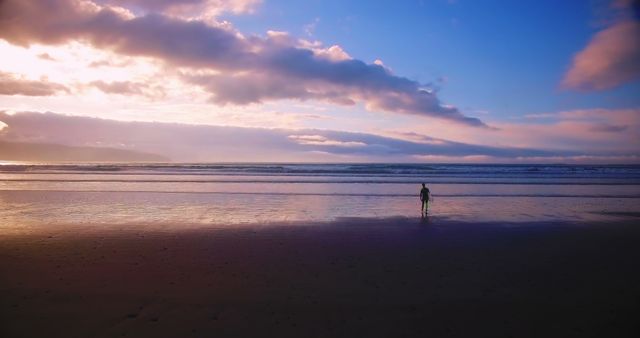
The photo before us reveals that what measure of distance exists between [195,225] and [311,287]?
9265 millimetres

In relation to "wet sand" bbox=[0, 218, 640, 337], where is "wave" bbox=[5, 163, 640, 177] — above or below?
above

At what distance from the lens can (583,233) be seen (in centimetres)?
1525

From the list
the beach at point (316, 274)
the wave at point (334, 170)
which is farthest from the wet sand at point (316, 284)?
the wave at point (334, 170)

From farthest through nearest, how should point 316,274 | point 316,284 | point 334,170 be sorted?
1. point 334,170
2. point 316,274
3. point 316,284

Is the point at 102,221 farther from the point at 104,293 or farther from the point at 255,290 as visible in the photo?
the point at 255,290

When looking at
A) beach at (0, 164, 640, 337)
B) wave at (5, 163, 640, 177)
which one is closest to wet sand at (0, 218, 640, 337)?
beach at (0, 164, 640, 337)

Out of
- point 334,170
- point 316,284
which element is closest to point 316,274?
point 316,284

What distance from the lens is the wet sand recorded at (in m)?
6.94

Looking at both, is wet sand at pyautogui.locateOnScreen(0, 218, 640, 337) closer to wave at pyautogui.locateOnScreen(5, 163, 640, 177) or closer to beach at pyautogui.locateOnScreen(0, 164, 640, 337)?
beach at pyautogui.locateOnScreen(0, 164, 640, 337)

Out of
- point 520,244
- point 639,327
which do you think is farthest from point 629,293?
point 520,244

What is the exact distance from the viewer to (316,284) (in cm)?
903

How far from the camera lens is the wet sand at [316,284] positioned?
6.94 metres

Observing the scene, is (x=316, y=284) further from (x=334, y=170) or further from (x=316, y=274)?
(x=334, y=170)

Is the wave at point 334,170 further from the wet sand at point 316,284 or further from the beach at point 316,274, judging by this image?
the wet sand at point 316,284
